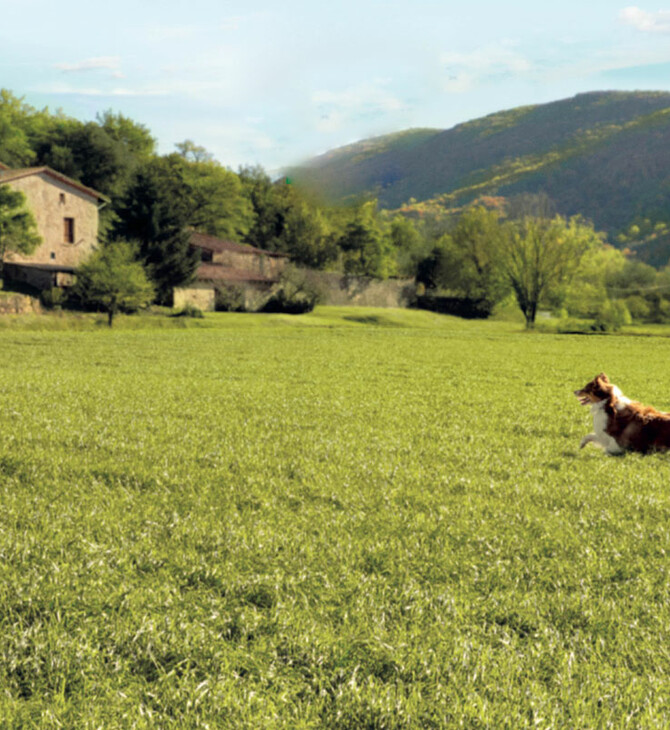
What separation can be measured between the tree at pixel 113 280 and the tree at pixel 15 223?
5.91m

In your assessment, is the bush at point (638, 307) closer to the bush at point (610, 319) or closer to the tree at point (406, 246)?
the bush at point (610, 319)

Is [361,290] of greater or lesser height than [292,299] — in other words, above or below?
above

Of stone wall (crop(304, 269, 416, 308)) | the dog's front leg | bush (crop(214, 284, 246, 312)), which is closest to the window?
bush (crop(214, 284, 246, 312))

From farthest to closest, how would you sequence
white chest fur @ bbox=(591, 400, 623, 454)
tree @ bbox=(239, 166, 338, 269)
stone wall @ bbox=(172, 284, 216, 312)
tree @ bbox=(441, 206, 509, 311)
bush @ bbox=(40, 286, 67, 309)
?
tree @ bbox=(239, 166, 338, 269), tree @ bbox=(441, 206, 509, 311), stone wall @ bbox=(172, 284, 216, 312), bush @ bbox=(40, 286, 67, 309), white chest fur @ bbox=(591, 400, 623, 454)

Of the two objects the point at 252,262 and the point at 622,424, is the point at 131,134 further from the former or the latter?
the point at 622,424

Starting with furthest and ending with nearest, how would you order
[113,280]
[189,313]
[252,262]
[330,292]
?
[252,262] < [330,292] < [189,313] < [113,280]

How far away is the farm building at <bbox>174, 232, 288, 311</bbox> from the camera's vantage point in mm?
68500

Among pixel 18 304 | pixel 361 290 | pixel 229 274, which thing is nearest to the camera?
pixel 18 304

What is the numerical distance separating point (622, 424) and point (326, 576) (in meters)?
6.78

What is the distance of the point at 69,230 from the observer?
214 ft

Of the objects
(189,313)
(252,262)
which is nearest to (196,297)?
→ (189,313)

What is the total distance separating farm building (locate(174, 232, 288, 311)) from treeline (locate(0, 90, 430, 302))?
471 centimetres

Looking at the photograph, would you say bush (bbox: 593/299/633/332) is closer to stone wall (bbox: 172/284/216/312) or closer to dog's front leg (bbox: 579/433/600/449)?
stone wall (bbox: 172/284/216/312)

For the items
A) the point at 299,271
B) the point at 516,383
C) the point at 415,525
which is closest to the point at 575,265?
the point at 299,271
